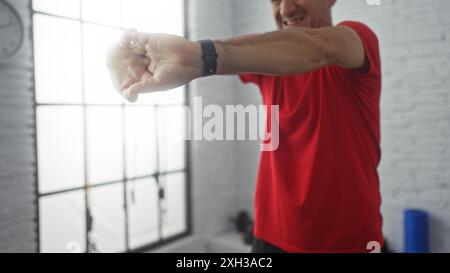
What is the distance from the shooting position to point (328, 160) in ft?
2.23

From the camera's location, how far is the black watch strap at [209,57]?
0.41 meters

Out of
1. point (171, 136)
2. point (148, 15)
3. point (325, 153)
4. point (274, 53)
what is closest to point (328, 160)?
point (325, 153)

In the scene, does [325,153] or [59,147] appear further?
[59,147]

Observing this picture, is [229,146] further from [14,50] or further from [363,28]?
[363,28]

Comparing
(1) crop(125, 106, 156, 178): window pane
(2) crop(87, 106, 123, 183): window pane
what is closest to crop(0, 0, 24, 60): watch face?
(2) crop(87, 106, 123, 183): window pane

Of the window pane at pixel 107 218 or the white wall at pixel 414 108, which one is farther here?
the window pane at pixel 107 218

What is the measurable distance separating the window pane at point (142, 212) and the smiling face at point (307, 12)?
1033 millimetres

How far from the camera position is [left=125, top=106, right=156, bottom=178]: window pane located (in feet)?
4.92

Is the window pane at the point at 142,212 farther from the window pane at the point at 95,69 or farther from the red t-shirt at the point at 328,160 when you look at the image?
the red t-shirt at the point at 328,160

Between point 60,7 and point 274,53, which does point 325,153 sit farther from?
point 60,7

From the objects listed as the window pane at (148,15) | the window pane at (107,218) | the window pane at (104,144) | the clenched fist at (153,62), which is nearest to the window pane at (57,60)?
the window pane at (104,144)

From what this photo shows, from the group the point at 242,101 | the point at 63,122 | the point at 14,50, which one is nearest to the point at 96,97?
the point at 63,122

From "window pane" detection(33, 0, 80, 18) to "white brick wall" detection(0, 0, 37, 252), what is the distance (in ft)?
0.14

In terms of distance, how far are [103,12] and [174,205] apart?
1.06 m
